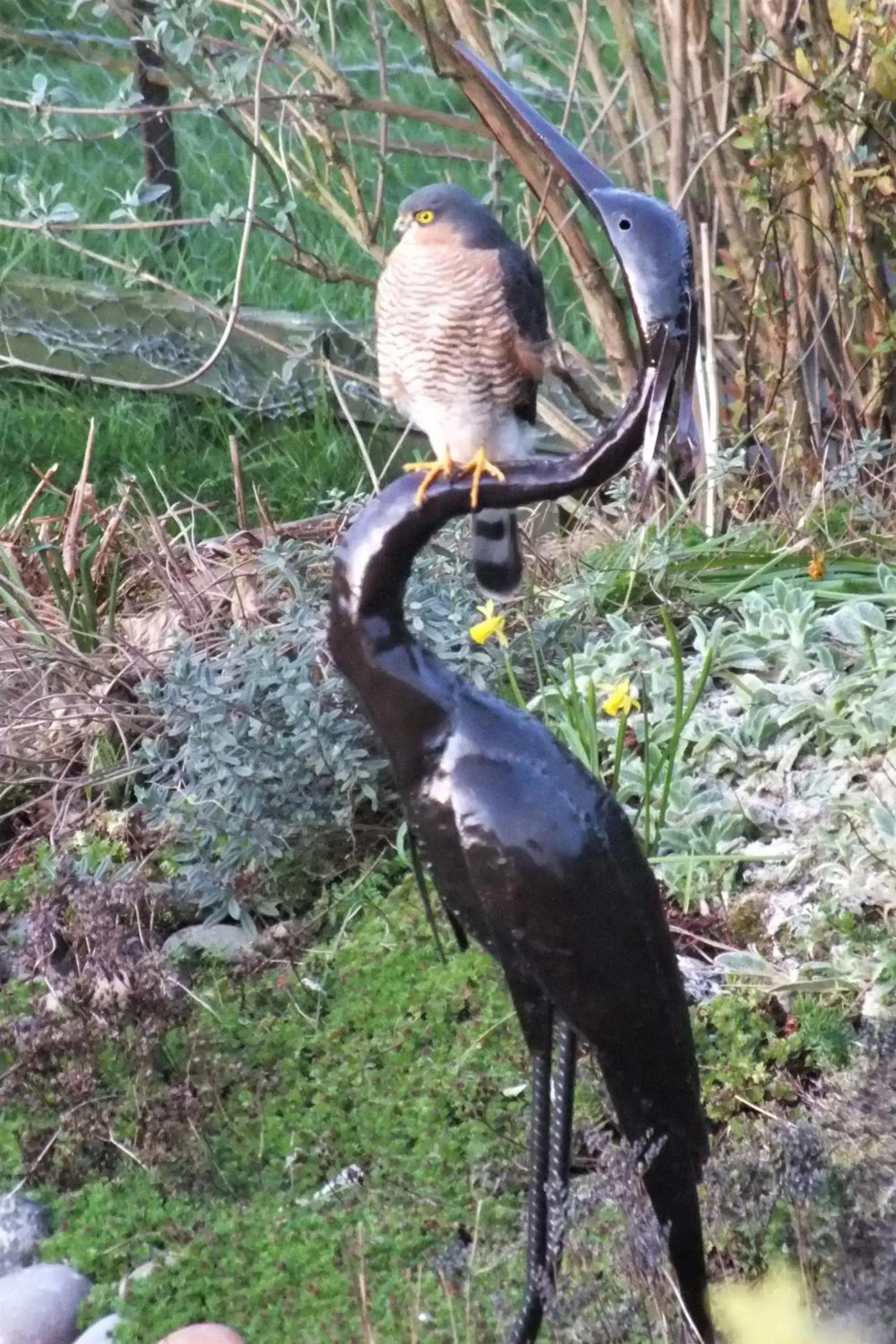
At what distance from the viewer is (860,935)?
242 cm

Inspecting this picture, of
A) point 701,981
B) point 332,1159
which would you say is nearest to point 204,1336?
point 332,1159

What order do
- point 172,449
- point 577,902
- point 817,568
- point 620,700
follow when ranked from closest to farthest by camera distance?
point 577,902
point 620,700
point 817,568
point 172,449

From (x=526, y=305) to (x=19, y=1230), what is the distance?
152 centimetres

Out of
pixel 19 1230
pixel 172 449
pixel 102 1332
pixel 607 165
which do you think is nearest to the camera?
pixel 102 1332

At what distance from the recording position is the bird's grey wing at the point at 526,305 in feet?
6.63

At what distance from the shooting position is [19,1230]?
89.1 inches

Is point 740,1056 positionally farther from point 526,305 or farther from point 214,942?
point 526,305

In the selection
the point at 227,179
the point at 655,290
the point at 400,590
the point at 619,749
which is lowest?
the point at 619,749

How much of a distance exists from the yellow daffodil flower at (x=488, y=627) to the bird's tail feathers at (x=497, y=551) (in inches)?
18.0

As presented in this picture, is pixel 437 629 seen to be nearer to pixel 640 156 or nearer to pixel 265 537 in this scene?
pixel 265 537

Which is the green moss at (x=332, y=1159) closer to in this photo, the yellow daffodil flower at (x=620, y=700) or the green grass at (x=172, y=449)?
the yellow daffodil flower at (x=620, y=700)

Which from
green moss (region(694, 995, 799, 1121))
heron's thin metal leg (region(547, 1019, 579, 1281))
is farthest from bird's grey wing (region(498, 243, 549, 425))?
green moss (region(694, 995, 799, 1121))

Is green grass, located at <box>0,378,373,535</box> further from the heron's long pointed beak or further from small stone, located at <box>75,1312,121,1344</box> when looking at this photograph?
the heron's long pointed beak

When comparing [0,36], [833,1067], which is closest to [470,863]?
[833,1067]
